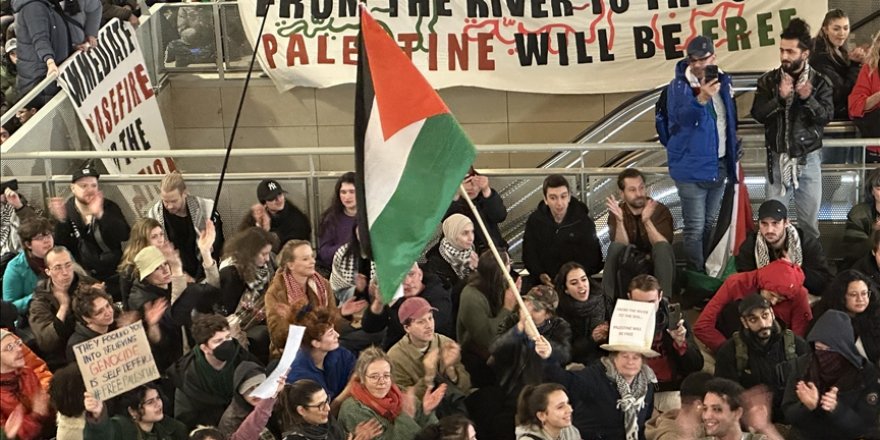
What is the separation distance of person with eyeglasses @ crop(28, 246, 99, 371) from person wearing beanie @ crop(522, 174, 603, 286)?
2.72 meters

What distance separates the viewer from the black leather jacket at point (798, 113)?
10047 millimetres

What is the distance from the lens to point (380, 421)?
27.3 feet

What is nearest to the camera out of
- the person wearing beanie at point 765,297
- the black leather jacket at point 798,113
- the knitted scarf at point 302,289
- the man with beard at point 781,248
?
the knitted scarf at point 302,289

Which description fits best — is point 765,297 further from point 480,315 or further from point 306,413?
point 306,413

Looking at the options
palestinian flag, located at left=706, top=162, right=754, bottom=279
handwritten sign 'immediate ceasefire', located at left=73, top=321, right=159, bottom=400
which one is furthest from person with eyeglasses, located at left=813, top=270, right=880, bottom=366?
handwritten sign 'immediate ceasefire', located at left=73, top=321, right=159, bottom=400

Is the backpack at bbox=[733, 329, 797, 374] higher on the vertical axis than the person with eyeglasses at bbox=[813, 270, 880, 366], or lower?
lower

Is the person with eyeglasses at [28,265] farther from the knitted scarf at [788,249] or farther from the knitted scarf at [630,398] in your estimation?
the knitted scarf at [788,249]

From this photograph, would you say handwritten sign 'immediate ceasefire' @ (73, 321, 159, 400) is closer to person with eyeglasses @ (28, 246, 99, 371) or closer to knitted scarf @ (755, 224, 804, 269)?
person with eyeglasses @ (28, 246, 99, 371)

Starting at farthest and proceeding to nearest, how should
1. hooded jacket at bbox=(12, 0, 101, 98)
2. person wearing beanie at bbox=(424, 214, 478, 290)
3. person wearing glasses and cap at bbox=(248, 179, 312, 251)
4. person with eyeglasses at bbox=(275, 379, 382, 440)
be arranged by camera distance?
1. hooded jacket at bbox=(12, 0, 101, 98)
2. person wearing glasses and cap at bbox=(248, 179, 312, 251)
3. person wearing beanie at bbox=(424, 214, 478, 290)
4. person with eyeglasses at bbox=(275, 379, 382, 440)

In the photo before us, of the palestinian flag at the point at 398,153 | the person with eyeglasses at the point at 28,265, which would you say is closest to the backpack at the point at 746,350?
the palestinian flag at the point at 398,153

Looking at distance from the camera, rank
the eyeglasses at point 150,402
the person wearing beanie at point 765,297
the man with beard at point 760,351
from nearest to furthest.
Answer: the eyeglasses at point 150,402 → the man with beard at point 760,351 → the person wearing beanie at point 765,297

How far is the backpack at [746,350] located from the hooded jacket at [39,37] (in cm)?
582

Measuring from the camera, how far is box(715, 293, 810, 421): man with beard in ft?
29.2

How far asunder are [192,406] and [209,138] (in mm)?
6858
